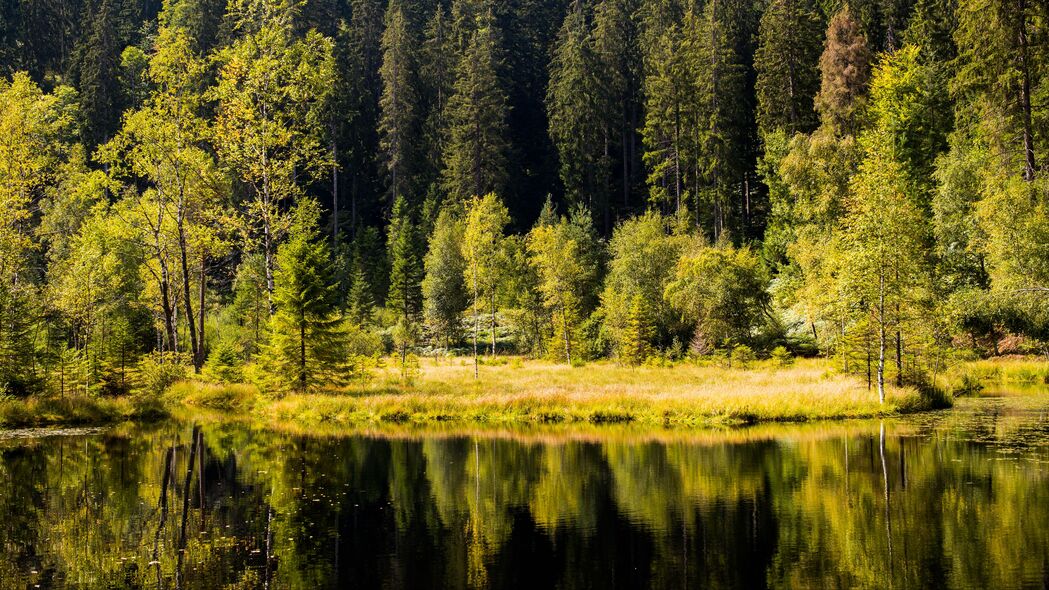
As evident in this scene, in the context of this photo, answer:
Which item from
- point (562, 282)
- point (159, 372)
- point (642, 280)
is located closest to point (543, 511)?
point (159, 372)

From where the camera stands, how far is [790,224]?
214 ft

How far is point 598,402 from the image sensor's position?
34.2 meters

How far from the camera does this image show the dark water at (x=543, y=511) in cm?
1300

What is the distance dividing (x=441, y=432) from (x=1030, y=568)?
21158 millimetres

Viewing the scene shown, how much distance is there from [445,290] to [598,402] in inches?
1598

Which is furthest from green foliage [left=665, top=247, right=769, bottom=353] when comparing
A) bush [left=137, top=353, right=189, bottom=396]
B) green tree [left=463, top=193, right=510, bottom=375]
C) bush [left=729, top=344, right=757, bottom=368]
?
bush [left=137, top=353, right=189, bottom=396]

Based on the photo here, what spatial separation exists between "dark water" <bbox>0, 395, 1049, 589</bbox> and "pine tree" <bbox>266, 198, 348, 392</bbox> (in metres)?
9.31

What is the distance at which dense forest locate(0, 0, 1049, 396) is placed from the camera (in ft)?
Answer: 123

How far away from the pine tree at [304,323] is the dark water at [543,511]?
931 cm

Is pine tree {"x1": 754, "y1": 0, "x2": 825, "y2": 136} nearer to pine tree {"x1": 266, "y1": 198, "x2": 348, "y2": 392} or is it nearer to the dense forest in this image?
the dense forest

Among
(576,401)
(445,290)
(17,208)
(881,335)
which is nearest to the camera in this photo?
(881,335)

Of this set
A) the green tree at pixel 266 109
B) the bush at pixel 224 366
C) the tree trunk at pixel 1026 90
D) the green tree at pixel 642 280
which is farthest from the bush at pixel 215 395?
the tree trunk at pixel 1026 90

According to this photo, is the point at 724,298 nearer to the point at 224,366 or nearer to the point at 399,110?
the point at 224,366

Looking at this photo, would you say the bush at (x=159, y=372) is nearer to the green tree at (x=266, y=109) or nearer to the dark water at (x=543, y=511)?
the green tree at (x=266, y=109)
